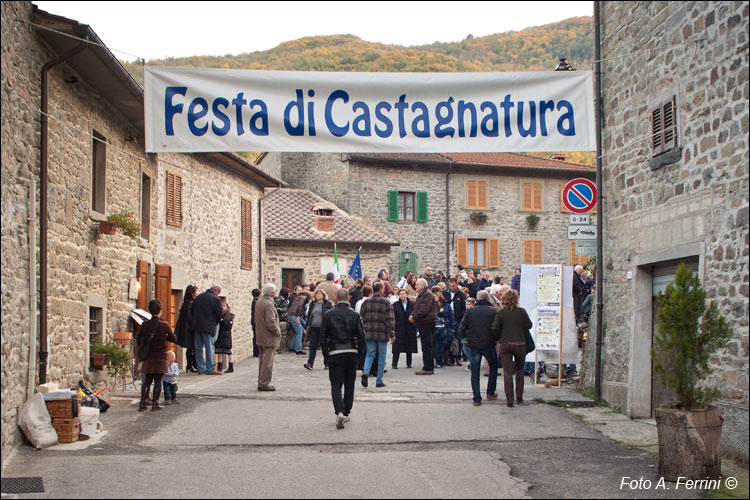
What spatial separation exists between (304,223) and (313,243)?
138 centimetres

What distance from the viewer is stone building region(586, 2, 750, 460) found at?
849 cm

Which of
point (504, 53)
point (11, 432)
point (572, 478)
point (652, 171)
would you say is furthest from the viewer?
Result: point (504, 53)

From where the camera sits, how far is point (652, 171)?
10.6m

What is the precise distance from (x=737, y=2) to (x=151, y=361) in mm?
8471

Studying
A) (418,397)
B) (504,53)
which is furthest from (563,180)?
(504,53)

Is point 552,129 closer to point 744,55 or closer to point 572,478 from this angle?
point 744,55

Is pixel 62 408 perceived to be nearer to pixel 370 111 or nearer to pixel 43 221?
pixel 43 221

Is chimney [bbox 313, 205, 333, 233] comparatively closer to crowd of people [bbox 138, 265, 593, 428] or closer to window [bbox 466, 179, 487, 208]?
window [bbox 466, 179, 487, 208]


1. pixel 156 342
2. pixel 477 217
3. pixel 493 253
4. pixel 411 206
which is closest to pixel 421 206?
pixel 411 206

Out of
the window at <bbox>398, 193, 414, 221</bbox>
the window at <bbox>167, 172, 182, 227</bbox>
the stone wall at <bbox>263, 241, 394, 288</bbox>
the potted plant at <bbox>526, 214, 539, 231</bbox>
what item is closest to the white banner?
the window at <bbox>167, 172, 182, 227</bbox>

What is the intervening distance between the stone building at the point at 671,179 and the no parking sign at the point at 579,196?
60 centimetres

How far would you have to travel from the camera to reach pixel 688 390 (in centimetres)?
734

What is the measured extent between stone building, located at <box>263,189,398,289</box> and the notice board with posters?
18.8 m

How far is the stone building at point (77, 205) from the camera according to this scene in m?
8.66
